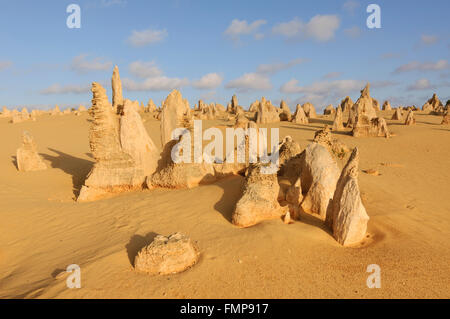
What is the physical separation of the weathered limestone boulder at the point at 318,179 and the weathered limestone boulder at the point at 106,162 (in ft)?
15.4

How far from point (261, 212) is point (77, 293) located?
123 inches

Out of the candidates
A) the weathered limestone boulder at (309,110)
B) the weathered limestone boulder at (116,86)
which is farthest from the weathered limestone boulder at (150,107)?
the weathered limestone boulder at (309,110)

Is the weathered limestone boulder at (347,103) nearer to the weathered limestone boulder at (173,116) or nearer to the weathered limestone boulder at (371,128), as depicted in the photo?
the weathered limestone boulder at (371,128)

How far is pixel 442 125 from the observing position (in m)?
19.8

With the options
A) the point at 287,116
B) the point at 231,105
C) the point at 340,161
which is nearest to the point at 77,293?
the point at 340,161

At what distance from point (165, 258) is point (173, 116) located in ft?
17.1

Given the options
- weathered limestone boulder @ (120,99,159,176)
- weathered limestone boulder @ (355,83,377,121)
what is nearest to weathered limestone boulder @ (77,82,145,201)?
weathered limestone boulder @ (120,99,159,176)

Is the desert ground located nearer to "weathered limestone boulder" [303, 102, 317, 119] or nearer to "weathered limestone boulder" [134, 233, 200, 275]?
"weathered limestone boulder" [134, 233, 200, 275]

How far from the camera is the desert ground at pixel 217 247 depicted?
140 inches

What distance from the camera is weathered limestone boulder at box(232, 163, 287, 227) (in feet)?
16.8

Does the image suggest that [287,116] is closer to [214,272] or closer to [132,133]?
[132,133]

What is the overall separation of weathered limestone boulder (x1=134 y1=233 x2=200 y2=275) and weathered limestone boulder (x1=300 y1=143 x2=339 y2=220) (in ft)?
9.55

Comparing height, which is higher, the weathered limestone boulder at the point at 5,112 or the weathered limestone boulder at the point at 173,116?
the weathered limestone boulder at the point at 5,112

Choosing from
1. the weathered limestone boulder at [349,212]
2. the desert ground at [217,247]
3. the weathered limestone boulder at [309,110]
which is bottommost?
the desert ground at [217,247]
